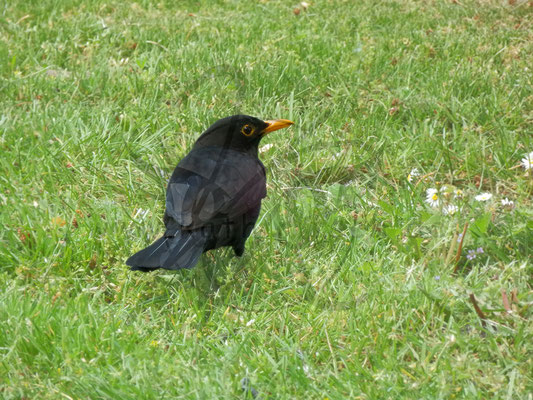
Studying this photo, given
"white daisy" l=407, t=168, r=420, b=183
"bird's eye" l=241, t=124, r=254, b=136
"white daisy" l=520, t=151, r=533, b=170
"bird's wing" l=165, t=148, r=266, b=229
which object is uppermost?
"bird's eye" l=241, t=124, r=254, b=136

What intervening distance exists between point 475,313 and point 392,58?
3858mm

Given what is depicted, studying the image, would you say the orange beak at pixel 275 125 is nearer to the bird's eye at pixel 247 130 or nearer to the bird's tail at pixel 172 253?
the bird's eye at pixel 247 130

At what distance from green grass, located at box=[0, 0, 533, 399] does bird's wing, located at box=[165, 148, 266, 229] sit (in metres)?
0.31

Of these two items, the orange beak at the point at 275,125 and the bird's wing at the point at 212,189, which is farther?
the orange beak at the point at 275,125

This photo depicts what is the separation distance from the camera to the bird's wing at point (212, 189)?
343 centimetres

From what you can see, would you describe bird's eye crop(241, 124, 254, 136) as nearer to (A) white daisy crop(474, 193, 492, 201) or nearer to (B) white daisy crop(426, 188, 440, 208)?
(B) white daisy crop(426, 188, 440, 208)

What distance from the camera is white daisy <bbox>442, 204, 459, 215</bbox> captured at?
12.5 ft

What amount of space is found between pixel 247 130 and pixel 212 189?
705 millimetres

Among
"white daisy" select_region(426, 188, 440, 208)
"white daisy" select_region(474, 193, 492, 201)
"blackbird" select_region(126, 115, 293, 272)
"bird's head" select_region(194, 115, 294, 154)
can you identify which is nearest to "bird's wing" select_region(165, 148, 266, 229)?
"blackbird" select_region(126, 115, 293, 272)

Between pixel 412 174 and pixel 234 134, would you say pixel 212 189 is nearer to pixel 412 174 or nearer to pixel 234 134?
pixel 234 134

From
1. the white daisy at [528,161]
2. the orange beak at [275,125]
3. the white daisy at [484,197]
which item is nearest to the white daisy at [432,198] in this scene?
the white daisy at [484,197]

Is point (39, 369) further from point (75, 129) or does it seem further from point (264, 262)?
point (75, 129)

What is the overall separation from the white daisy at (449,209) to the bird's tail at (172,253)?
1.46m

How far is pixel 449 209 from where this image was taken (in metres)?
3.82
